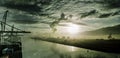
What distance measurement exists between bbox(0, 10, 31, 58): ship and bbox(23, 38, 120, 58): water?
25 centimetres

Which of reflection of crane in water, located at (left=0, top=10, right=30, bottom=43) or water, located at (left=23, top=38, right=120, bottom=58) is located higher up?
reflection of crane in water, located at (left=0, top=10, right=30, bottom=43)

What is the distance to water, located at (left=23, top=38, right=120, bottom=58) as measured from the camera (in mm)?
5652

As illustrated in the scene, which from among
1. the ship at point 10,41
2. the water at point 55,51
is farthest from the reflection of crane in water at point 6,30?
the water at point 55,51

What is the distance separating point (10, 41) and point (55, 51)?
4.35 ft

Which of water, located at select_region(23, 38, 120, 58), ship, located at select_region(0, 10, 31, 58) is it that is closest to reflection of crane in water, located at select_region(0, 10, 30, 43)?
ship, located at select_region(0, 10, 31, 58)

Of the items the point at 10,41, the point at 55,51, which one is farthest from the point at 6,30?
the point at 55,51

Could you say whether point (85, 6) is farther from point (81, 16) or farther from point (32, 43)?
point (32, 43)

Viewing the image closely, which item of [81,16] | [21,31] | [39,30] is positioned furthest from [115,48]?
[21,31]

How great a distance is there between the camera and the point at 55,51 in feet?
18.8

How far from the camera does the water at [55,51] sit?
5652 millimetres

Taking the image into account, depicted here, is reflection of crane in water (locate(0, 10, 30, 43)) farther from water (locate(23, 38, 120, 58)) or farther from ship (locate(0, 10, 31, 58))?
water (locate(23, 38, 120, 58))

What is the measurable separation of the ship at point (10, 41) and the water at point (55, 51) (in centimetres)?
25

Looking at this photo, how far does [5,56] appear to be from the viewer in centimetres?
620

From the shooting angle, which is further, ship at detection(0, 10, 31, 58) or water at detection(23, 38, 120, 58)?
ship at detection(0, 10, 31, 58)
